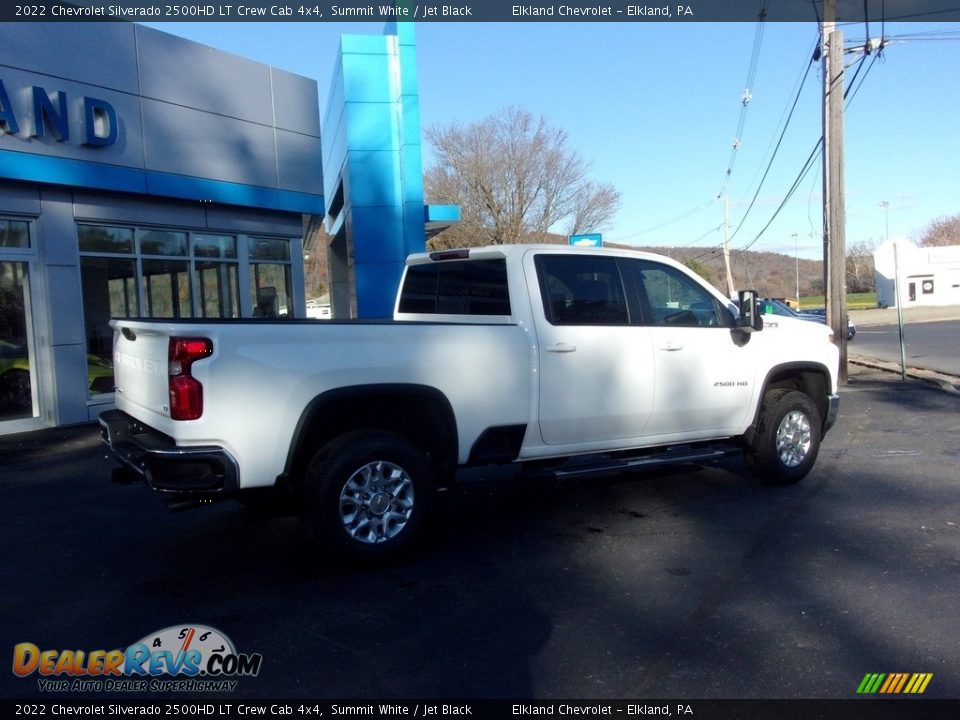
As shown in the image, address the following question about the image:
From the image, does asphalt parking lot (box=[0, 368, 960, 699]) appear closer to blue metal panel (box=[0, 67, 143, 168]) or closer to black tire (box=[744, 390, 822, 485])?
black tire (box=[744, 390, 822, 485])

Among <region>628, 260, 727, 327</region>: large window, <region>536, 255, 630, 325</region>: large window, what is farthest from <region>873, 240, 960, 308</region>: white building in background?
<region>536, 255, 630, 325</region>: large window

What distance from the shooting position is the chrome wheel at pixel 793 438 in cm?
715

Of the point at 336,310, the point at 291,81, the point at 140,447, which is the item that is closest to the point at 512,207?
the point at 336,310

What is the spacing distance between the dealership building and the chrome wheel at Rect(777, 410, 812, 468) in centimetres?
678

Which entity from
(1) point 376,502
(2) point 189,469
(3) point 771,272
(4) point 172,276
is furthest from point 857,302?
(2) point 189,469

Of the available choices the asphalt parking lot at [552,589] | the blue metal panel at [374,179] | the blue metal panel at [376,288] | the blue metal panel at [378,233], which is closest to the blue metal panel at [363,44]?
the blue metal panel at [374,179]

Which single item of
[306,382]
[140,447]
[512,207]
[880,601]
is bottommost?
[880,601]

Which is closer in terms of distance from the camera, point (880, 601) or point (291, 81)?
point (880, 601)

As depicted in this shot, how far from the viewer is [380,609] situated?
181 inches

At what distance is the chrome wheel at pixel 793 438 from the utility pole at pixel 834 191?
8.20 meters

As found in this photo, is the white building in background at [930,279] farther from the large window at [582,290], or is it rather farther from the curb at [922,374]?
the large window at [582,290]

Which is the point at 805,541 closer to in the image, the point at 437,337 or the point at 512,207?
the point at 437,337

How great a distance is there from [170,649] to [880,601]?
3753 millimetres

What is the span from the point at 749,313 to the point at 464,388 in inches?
106
